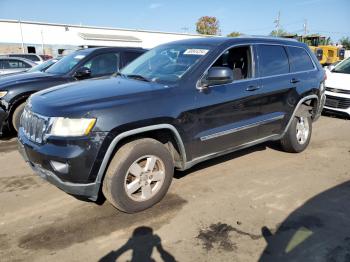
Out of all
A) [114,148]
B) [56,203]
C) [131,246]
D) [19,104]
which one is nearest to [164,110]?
[114,148]

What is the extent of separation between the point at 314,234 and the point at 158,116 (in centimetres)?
187

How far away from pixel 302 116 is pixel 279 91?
874mm

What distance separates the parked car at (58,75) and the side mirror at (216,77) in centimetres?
344

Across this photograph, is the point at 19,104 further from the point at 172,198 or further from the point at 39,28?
the point at 39,28

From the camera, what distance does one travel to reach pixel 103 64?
718cm

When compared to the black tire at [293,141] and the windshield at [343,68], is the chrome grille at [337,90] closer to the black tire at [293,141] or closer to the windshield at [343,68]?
the windshield at [343,68]

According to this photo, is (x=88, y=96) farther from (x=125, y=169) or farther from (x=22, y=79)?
(x=22, y=79)

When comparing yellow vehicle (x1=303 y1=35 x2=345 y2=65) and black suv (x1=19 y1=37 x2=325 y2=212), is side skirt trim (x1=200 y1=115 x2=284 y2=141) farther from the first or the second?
yellow vehicle (x1=303 y1=35 x2=345 y2=65)

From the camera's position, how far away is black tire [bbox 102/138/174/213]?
334 cm

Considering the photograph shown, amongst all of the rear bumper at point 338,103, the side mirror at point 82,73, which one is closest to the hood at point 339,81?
the rear bumper at point 338,103

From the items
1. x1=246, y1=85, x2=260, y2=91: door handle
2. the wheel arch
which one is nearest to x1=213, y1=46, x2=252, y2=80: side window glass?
x1=246, y1=85, x2=260, y2=91: door handle

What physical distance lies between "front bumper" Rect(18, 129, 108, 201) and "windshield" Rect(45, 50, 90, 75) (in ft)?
12.7

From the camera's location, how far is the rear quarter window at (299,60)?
5.22m

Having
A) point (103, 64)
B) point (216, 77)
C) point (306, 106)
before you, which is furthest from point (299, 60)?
point (103, 64)
